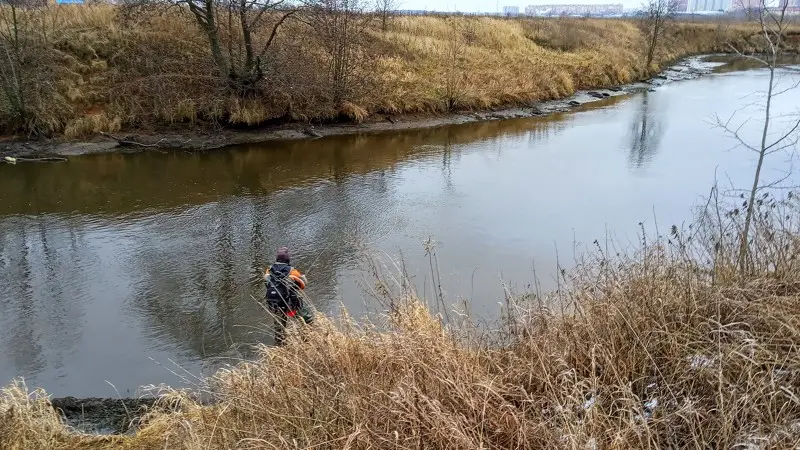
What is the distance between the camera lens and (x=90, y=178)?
15.4m

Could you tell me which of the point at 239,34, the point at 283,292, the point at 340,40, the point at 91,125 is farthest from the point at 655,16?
the point at 283,292

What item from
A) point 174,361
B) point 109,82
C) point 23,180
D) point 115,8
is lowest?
point 174,361

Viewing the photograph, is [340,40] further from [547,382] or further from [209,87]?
[547,382]

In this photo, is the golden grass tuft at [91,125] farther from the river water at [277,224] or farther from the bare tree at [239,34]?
the bare tree at [239,34]

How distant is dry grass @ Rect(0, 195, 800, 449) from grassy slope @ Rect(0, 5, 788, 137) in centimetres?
1513

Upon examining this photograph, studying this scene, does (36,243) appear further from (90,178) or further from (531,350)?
(531,350)

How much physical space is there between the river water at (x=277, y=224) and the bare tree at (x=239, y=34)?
3067 mm

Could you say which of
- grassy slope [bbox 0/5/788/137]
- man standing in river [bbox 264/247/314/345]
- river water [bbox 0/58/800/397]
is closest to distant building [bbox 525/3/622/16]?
grassy slope [bbox 0/5/788/137]

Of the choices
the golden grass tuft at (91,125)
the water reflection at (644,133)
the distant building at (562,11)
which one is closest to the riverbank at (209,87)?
the golden grass tuft at (91,125)

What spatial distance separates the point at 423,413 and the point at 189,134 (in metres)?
18.3

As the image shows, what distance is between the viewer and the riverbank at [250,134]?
17.8m

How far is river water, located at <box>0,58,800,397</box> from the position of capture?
25.1ft

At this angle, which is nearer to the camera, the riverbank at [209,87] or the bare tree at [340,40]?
the riverbank at [209,87]

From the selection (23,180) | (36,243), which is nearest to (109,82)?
(23,180)
